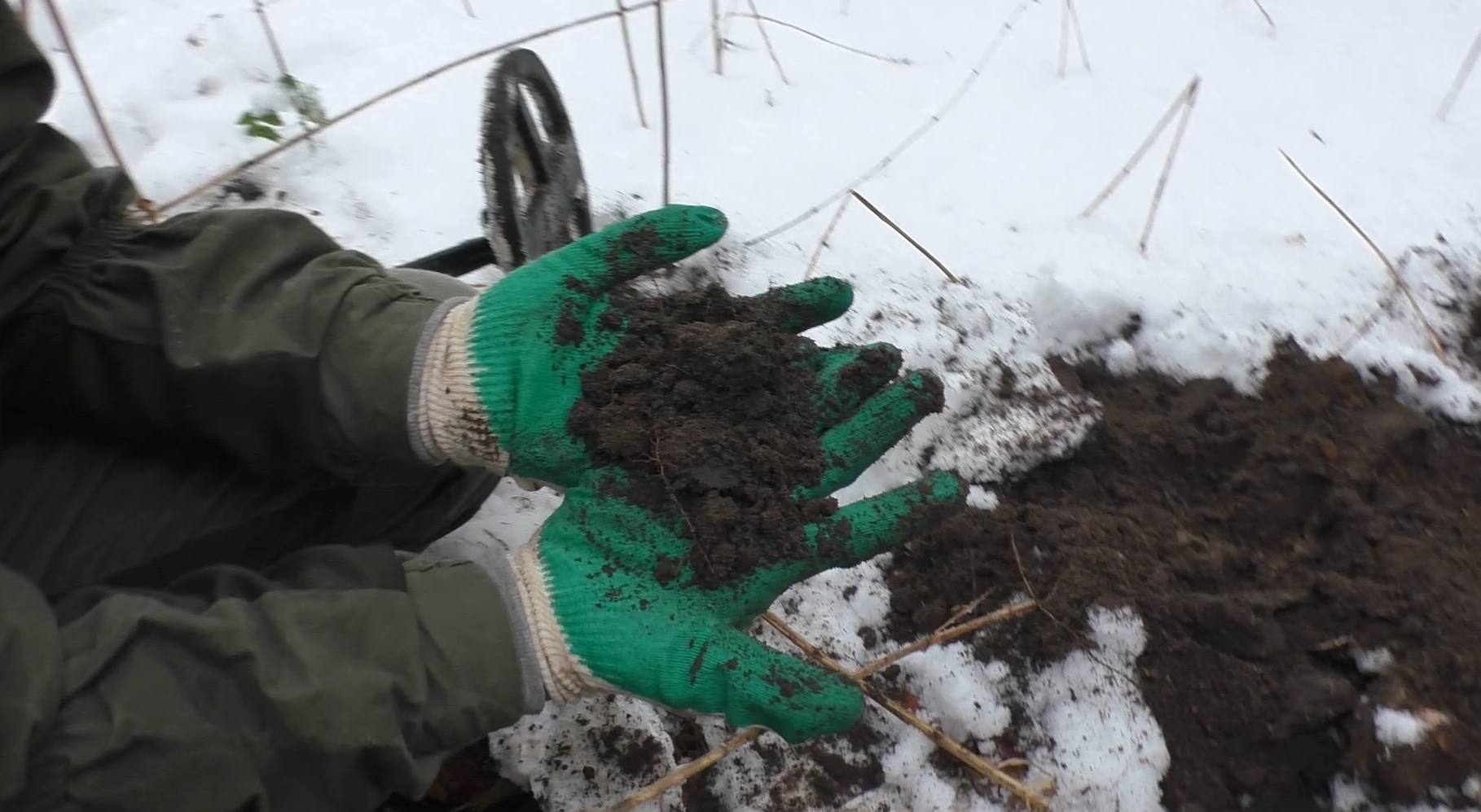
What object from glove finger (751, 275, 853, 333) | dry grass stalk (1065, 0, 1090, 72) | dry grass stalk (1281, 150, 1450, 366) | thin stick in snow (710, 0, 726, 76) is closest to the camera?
glove finger (751, 275, 853, 333)

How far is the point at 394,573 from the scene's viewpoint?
107 centimetres

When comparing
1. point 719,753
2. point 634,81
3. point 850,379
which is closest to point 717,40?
point 634,81

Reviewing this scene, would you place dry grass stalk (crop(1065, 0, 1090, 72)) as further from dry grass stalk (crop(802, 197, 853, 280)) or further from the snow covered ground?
dry grass stalk (crop(802, 197, 853, 280))

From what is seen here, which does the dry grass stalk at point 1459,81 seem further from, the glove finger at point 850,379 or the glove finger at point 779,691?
the glove finger at point 779,691

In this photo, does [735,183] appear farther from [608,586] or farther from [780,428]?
[608,586]

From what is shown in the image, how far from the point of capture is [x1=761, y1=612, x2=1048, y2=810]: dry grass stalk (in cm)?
123

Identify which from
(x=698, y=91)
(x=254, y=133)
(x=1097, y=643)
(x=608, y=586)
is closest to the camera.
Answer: (x=608, y=586)

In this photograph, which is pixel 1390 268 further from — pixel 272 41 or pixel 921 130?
pixel 272 41

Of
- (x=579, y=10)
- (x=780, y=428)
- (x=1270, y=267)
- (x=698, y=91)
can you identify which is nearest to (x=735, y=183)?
(x=698, y=91)

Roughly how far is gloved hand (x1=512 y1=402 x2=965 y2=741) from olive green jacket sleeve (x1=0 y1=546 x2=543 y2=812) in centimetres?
7

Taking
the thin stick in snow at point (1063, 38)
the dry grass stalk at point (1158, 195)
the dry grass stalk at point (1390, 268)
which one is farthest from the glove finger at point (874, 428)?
the thin stick in snow at point (1063, 38)

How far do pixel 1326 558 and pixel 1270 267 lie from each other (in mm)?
697

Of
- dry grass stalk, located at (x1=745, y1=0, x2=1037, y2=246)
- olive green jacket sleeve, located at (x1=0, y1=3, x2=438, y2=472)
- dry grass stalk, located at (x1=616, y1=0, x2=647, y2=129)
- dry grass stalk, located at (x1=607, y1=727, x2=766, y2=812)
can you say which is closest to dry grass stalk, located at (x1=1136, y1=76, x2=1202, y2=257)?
dry grass stalk, located at (x1=745, y1=0, x2=1037, y2=246)

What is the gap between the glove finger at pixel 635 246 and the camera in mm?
1166
